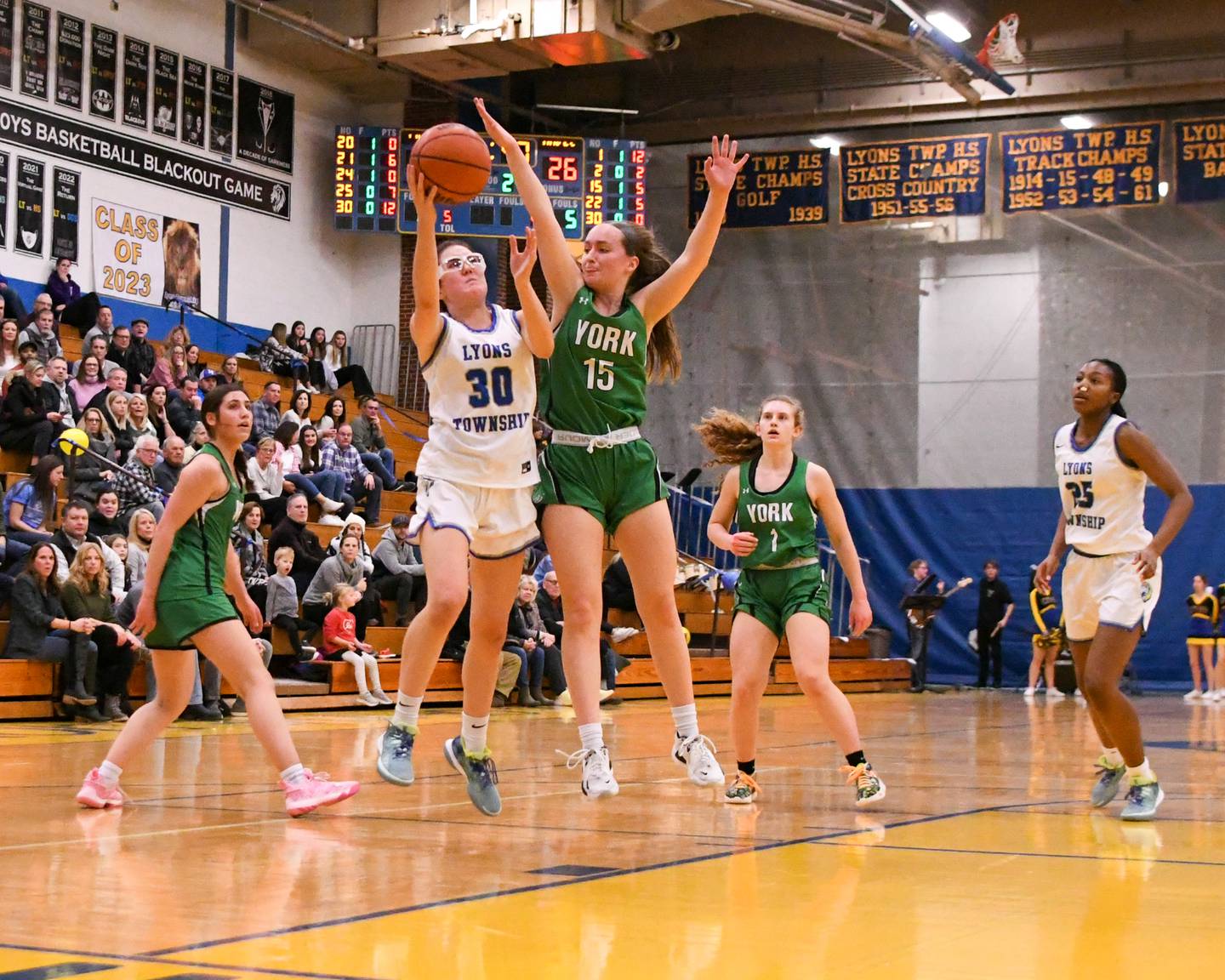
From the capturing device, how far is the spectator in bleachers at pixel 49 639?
10297mm

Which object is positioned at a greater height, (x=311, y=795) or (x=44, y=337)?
(x=44, y=337)

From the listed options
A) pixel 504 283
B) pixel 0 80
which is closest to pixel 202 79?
pixel 0 80

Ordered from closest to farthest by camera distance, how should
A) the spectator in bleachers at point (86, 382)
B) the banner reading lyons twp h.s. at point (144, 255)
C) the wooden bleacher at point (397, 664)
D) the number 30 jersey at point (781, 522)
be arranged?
the number 30 jersey at point (781, 522), the wooden bleacher at point (397, 664), the spectator in bleachers at point (86, 382), the banner reading lyons twp h.s. at point (144, 255)

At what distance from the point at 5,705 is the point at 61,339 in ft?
26.9

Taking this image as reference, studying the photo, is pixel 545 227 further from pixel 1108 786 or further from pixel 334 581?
pixel 334 581

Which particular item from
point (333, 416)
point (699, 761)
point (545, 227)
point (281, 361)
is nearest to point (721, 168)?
point (545, 227)

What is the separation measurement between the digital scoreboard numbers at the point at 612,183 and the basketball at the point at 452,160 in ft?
52.2

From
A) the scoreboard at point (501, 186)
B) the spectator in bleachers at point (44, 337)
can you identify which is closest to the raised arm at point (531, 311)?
the spectator in bleachers at point (44, 337)

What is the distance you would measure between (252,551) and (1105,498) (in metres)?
8.51

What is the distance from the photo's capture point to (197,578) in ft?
17.8

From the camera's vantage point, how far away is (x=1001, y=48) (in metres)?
20.6

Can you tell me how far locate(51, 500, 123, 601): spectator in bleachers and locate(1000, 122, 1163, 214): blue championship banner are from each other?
14.3 metres

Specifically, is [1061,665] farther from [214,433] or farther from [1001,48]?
[214,433]

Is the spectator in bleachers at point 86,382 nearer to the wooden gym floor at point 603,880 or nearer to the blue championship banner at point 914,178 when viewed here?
the wooden gym floor at point 603,880
